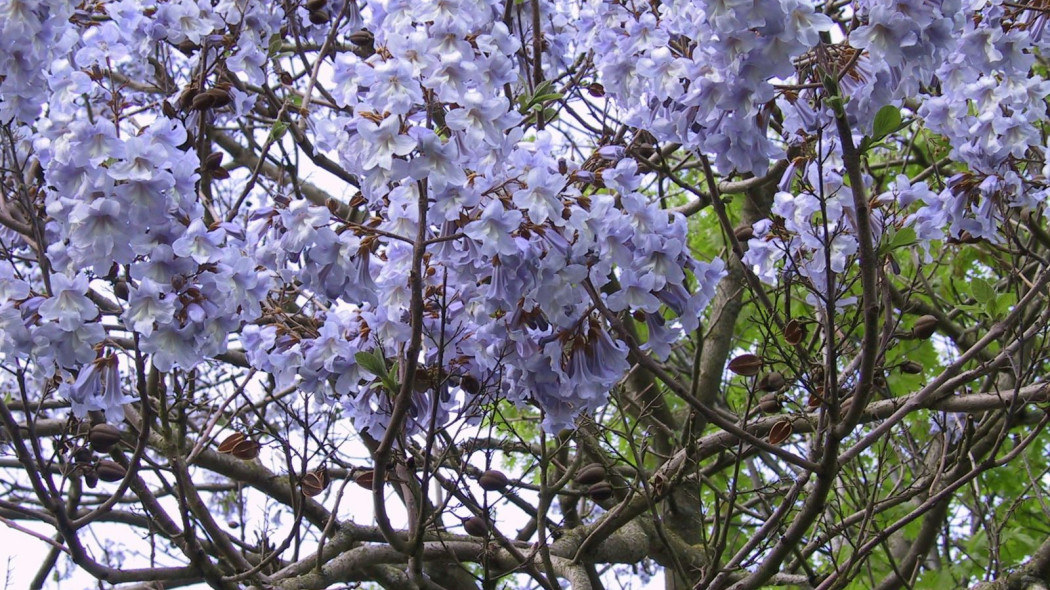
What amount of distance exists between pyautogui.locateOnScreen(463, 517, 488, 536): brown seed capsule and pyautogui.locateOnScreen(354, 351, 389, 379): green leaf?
0.90m

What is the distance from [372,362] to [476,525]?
96 cm

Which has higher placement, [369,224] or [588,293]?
[369,224]

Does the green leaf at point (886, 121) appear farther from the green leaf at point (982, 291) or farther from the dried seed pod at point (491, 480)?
the dried seed pod at point (491, 480)

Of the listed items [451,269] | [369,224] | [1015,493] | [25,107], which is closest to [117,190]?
[369,224]

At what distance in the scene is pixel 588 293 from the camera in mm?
2301

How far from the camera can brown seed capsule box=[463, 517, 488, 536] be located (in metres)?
3.12

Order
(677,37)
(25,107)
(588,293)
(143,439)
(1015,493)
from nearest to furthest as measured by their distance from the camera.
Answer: (588,293)
(677,37)
(143,439)
(25,107)
(1015,493)

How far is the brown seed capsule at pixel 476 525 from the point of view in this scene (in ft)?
10.2

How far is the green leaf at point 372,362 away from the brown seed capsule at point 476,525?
2.94 ft

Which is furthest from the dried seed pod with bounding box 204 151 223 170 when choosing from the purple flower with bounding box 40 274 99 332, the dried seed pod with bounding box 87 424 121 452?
the purple flower with bounding box 40 274 99 332

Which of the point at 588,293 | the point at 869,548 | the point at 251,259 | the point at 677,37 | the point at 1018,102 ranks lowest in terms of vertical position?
the point at 869,548

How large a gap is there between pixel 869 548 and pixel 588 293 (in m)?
1.50

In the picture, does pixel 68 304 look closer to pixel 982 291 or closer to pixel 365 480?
pixel 365 480

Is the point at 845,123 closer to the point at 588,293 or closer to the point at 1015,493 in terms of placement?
the point at 588,293
